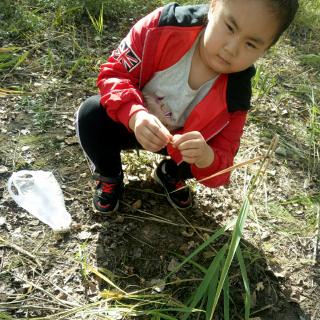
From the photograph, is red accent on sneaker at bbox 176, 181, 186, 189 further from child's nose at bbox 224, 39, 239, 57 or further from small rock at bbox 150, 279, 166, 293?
child's nose at bbox 224, 39, 239, 57

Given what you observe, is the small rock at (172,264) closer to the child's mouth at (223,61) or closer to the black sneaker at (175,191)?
the black sneaker at (175,191)

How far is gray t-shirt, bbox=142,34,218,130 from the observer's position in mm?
1688

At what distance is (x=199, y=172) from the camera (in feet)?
5.63

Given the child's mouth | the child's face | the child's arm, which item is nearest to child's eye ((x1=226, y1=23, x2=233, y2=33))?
the child's face

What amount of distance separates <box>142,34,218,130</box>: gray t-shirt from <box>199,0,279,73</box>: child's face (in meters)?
0.12

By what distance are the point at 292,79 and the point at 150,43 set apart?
166 cm

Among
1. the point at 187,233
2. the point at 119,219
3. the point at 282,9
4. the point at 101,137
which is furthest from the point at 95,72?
the point at 282,9

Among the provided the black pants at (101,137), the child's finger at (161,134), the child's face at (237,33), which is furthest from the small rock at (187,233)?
the child's face at (237,33)

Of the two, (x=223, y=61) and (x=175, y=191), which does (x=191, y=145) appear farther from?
(x=175, y=191)

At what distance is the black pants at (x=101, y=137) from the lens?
1720 mm

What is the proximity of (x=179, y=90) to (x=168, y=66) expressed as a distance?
0.33 ft

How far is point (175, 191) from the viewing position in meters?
1.95

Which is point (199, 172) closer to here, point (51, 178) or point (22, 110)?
point (51, 178)

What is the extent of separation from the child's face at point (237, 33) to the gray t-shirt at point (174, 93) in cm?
12
